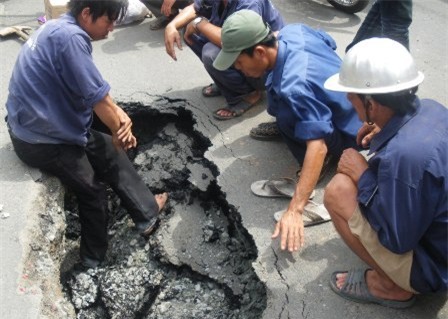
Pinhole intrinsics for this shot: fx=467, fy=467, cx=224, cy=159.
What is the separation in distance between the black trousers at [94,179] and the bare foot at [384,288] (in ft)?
5.65

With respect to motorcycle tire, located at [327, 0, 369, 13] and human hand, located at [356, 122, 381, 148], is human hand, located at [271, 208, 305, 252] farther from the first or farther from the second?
motorcycle tire, located at [327, 0, 369, 13]

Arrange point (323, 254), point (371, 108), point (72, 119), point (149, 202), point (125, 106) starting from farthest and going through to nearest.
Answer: point (125, 106) < point (149, 202) < point (72, 119) < point (323, 254) < point (371, 108)

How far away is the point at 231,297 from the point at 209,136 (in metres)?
1.49

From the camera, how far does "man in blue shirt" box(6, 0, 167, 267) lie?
2855 mm

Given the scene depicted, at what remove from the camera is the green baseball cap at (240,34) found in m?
2.89

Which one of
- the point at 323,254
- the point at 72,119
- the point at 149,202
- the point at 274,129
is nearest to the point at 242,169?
the point at 274,129

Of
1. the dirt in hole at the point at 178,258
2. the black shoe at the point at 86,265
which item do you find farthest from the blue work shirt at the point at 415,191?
the black shoe at the point at 86,265

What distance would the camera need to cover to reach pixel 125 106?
14.2 ft

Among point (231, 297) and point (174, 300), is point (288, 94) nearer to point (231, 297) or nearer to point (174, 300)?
point (231, 297)

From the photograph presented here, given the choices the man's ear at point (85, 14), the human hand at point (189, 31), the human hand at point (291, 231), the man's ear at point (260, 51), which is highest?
the man's ear at point (85, 14)

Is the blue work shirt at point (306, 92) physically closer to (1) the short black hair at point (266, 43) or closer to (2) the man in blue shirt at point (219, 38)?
(1) the short black hair at point (266, 43)

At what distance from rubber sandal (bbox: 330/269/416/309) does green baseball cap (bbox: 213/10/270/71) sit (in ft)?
4.94

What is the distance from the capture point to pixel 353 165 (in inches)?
97.3

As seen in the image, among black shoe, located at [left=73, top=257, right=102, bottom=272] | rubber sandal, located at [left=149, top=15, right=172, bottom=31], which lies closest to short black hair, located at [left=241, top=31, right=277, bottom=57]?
black shoe, located at [left=73, top=257, right=102, bottom=272]
